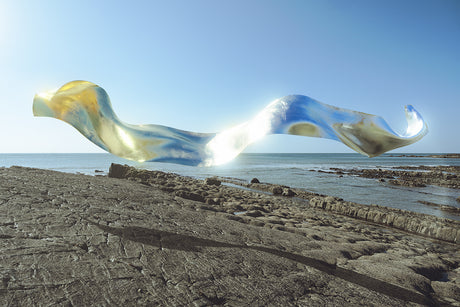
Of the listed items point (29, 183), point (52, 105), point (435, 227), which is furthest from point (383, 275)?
point (29, 183)

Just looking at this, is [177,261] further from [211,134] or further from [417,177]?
[417,177]

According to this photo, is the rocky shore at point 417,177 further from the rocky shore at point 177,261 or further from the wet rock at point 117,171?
the wet rock at point 117,171

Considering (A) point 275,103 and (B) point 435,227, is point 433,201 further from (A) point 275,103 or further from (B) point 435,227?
(A) point 275,103

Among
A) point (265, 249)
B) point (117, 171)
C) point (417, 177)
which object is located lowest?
point (417, 177)

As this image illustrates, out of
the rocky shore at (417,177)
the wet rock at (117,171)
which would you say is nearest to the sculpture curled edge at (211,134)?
the wet rock at (117,171)

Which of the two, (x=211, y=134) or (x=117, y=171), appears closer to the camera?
(x=211, y=134)

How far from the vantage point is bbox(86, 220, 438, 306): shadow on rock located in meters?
3.65

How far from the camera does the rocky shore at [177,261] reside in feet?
8.99

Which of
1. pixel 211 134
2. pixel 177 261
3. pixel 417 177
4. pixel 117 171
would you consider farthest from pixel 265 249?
pixel 417 177

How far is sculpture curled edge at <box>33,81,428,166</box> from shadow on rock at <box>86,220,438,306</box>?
149 cm

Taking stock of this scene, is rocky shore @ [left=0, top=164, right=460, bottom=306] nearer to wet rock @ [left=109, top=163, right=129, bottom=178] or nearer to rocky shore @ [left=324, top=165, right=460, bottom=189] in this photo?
wet rock @ [left=109, top=163, right=129, bottom=178]

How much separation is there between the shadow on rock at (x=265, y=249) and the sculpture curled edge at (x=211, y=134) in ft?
4.88

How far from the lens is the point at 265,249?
4.46 m

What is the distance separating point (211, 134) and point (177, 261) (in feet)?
5.72
